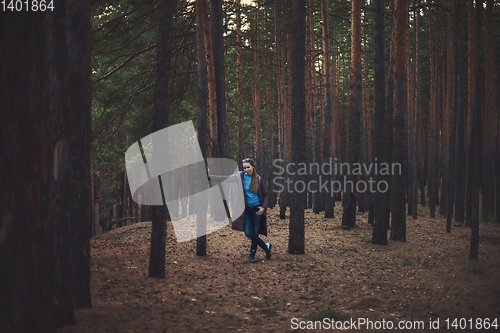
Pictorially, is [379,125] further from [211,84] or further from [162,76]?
[162,76]

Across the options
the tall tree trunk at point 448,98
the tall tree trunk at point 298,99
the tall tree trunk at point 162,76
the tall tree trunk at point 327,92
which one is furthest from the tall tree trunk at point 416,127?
the tall tree trunk at point 162,76

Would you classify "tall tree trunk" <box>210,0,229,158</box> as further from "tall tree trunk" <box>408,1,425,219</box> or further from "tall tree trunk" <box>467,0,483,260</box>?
"tall tree trunk" <box>408,1,425,219</box>

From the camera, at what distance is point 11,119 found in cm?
241

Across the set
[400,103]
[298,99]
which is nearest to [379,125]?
[400,103]

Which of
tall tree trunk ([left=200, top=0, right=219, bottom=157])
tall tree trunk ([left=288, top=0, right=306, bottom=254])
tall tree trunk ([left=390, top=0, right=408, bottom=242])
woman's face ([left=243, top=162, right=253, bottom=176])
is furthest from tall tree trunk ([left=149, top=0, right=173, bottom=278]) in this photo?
tall tree trunk ([left=390, top=0, right=408, bottom=242])

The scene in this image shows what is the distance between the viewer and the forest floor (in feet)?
15.9

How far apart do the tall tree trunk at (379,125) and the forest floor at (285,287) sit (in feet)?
2.13

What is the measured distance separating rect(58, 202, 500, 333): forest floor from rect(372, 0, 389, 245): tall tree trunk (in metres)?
0.65

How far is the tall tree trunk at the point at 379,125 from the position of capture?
413 inches

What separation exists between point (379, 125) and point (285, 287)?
241 inches

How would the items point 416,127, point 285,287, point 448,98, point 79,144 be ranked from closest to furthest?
point 79,144, point 285,287, point 448,98, point 416,127

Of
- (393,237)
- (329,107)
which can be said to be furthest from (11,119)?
(329,107)

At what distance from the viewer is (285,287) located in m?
6.70

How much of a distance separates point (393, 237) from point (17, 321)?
36.0ft
